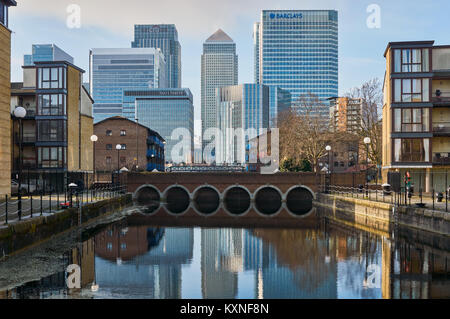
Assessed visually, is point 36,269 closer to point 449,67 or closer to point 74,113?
point 74,113

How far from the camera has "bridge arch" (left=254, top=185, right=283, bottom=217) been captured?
45.7 m

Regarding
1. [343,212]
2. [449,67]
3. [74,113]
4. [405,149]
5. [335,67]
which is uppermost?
[335,67]

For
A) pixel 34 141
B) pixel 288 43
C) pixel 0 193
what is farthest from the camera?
pixel 288 43

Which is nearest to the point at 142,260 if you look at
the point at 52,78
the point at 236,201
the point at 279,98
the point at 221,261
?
the point at 221,261

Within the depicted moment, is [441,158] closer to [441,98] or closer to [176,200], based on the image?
[441,98]

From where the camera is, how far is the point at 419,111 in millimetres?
39688

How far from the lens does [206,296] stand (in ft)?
49.5

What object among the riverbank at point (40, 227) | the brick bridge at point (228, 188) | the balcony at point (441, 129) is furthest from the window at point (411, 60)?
the riverbank at point (40, 227)

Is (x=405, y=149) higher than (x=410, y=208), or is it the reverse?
(x=405, y=149)

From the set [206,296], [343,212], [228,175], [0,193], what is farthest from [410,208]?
Result: [228,175]

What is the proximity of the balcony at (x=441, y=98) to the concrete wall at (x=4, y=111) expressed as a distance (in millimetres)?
36295

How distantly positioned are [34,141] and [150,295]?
36954 millimetres

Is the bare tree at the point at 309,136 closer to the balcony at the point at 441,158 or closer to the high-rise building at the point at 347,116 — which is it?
the high-rise building at the point at 347,116

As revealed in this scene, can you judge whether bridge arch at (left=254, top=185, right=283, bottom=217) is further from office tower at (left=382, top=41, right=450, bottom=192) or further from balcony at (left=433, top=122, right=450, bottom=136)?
balcony at (left=433, top=122, right=450, bottom=136)
